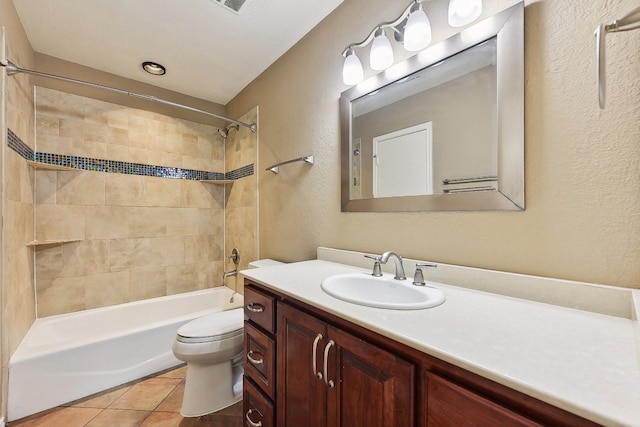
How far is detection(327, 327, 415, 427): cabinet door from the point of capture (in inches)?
24.6

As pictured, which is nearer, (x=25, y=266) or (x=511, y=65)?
(x=511, y=65)

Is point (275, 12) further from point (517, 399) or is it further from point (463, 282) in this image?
point (517, 399)

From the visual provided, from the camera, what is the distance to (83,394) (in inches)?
66.5

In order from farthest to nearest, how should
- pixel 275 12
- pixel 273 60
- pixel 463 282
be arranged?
pixel 273 60, pixel 275 12, pixel 463 282

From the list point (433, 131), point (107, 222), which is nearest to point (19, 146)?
point (107, 222)

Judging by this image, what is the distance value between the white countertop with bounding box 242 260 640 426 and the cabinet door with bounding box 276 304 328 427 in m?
0.10

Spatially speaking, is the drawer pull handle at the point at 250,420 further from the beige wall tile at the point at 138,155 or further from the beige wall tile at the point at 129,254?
the beige wall tile at the point at 138,155

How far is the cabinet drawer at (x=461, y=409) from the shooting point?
0.47 meters

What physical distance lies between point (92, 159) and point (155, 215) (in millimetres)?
659

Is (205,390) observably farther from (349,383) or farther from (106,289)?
(106,289)

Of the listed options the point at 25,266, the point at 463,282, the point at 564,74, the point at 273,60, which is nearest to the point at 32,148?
the point at 25,266

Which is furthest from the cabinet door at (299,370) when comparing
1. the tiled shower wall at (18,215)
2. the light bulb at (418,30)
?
the tiled shower wall at (18,215)

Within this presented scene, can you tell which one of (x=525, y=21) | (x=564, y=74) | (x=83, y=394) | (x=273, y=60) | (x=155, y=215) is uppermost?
(x=273, y=60)

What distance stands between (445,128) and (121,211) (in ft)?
8.66
